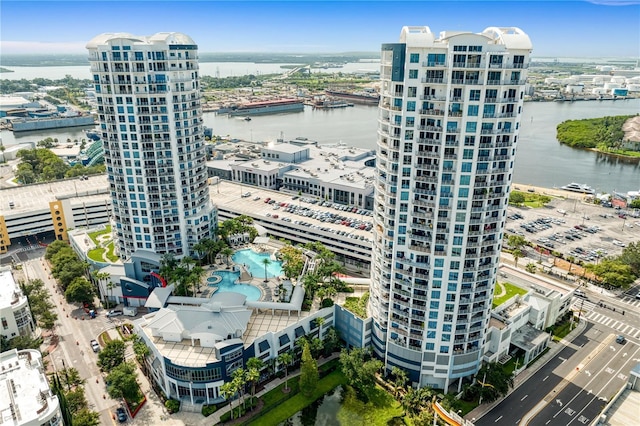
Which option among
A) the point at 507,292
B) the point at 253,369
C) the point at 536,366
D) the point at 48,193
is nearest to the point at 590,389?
the point at 536,366

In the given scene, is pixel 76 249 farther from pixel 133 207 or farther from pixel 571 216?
pixel 571 216

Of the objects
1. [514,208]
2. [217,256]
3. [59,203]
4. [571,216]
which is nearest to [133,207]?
[217,256]

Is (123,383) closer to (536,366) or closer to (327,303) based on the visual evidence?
(327,303)

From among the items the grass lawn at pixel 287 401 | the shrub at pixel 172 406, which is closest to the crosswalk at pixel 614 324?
the grass lawn at pixel 287 401

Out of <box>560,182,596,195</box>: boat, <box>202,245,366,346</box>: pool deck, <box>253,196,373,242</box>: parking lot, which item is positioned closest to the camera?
<box>202,245,366,346</box>: pool deck

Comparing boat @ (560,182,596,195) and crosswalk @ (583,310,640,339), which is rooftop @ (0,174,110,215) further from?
boat @ (560,182,596,195)

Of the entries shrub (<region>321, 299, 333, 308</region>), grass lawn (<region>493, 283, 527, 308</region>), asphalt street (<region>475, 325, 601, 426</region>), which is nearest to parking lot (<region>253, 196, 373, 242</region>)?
shrub (<region>321, 299, 333, 308</region>)

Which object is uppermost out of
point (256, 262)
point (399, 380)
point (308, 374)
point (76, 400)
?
point (256, 262)
